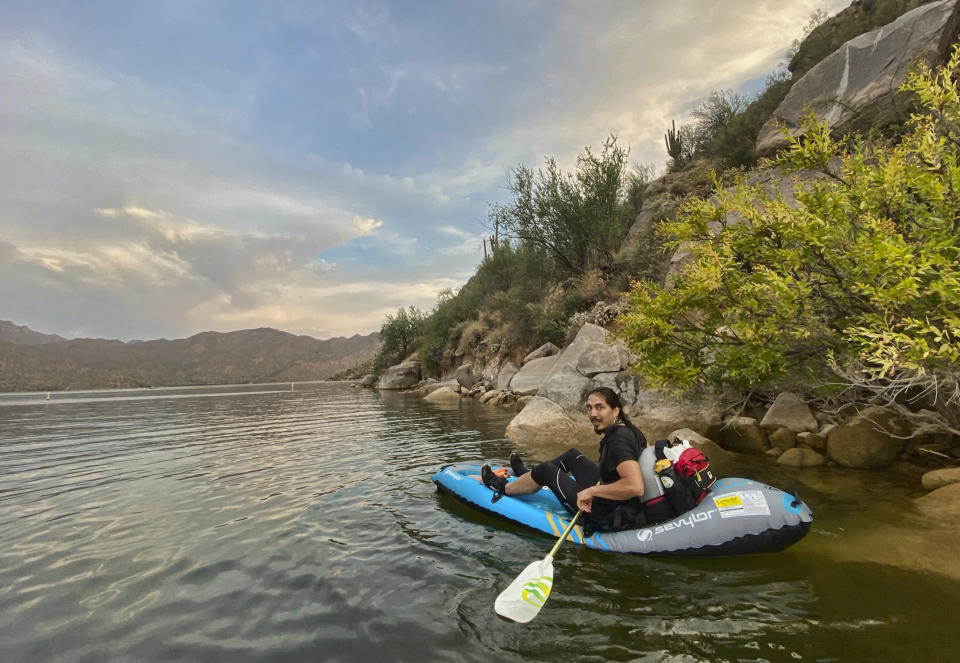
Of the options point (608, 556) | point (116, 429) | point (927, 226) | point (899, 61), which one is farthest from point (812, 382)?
point (116, 429)

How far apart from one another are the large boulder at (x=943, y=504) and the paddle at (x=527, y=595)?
467 cm

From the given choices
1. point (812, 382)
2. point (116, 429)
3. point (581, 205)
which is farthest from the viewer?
point (581, 205)

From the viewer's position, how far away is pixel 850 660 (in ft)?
9.54

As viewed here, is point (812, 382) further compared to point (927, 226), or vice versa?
point (812, 382)

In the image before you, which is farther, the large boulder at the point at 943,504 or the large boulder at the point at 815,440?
the large boulder at the point at 815,440

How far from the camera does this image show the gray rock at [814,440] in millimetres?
8086

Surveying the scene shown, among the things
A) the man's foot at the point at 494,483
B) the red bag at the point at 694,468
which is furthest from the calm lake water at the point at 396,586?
the red bag at the point at 694,468

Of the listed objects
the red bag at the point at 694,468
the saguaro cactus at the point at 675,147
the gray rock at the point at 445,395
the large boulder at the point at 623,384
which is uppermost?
the saguaro cactus at the point at 675,147

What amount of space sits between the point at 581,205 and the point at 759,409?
558 inches

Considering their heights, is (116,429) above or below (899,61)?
below

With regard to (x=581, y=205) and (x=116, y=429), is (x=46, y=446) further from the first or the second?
(x=581, y=205)

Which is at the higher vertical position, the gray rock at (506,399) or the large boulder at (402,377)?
the large boulder at (402,377)

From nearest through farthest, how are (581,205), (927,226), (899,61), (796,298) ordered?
(927,226) → (796,298) → (899,61) → (581,205)

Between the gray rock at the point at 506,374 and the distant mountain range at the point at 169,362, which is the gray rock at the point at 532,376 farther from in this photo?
the distant mountain range at the point at 169,362
